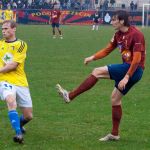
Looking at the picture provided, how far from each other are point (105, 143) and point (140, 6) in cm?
6038

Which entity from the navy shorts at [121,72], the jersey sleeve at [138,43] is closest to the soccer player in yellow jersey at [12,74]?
the navy shorts at [121,72]

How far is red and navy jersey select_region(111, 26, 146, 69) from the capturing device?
8328mm

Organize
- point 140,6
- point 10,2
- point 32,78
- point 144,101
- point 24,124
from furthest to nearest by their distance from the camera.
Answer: point 140,6, point 10,2, point 32,78, point 144,101, point 24,124

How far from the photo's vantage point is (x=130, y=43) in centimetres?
840

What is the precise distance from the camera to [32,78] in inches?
637

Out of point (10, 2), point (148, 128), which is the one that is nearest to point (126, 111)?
point (148, 128)

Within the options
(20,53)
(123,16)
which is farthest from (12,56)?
(123,16)

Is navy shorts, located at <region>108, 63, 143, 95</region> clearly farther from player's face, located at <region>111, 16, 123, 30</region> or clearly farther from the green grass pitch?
the green grass pitch

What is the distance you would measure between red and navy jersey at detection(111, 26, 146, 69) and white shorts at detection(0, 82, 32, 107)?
1522mm

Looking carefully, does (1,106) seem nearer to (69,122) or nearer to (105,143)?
(69,122)

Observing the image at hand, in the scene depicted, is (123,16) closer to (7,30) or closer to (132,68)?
(132,68)

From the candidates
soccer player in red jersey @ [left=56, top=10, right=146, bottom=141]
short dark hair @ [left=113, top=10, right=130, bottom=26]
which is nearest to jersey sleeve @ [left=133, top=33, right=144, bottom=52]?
soccer player in red jersey @ [left=56, top=10, right=146, bottom=141]

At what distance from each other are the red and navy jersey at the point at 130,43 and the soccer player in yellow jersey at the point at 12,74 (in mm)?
1398

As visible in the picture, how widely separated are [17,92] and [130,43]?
175cm
